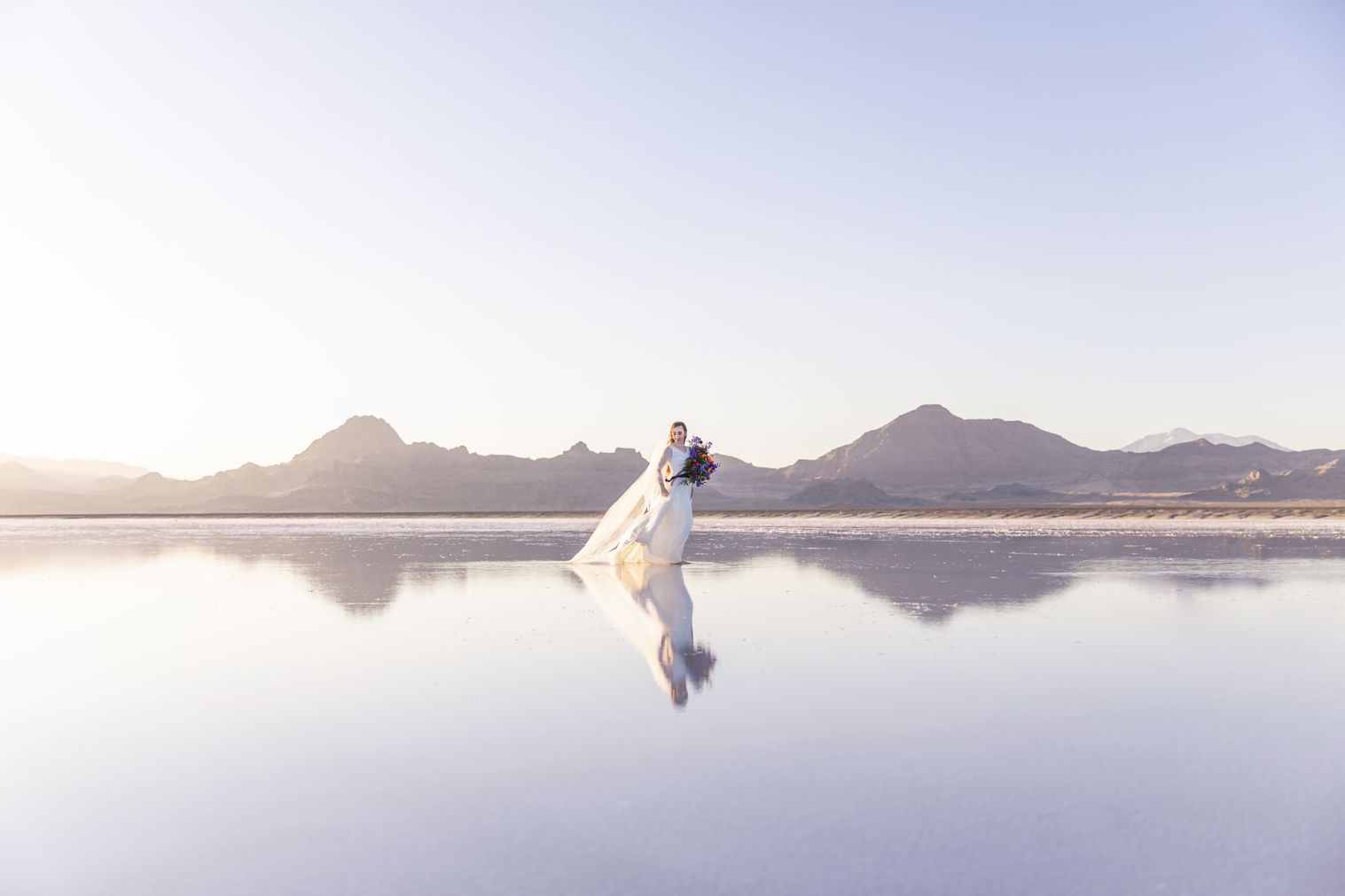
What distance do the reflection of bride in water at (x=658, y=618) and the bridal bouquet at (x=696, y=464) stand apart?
1847 millimetres

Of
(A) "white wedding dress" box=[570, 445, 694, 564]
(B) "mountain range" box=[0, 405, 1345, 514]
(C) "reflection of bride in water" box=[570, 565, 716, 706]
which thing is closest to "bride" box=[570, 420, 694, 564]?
(A) "white wedding dress" box=[570, 445, 694, 564]

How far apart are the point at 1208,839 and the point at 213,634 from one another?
9688 mm

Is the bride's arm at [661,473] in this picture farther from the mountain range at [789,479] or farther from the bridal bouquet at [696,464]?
the mountain range at [789,479]

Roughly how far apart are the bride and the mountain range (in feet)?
406

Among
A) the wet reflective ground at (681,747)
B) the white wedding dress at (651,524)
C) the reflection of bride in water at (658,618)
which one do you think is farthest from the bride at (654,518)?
the wet reflective ground at (681,747)

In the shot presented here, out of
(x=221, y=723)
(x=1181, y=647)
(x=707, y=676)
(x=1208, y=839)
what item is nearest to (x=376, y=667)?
(x=221, y=723)

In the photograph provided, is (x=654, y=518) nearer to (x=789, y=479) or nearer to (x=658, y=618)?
(x=658, y=618)

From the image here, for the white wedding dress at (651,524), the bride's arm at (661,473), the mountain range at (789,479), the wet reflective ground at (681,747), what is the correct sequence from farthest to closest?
the mountain range at (789,479)
the white wedding dress at (651,524)
the bride's arm at (661,473)
the wet reflective ground at (681,747)

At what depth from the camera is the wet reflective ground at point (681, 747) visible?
4008mm

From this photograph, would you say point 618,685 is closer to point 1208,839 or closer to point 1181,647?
point 1208,839

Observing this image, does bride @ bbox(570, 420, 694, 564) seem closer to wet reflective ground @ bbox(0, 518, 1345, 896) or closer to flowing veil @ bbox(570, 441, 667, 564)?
flowing veil @ bbox(570, 441, 667, 564)

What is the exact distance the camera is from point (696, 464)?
2009 centimetres

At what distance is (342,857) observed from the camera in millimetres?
4113

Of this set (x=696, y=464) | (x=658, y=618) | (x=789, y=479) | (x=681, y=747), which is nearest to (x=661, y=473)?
(x=696, y=464)
